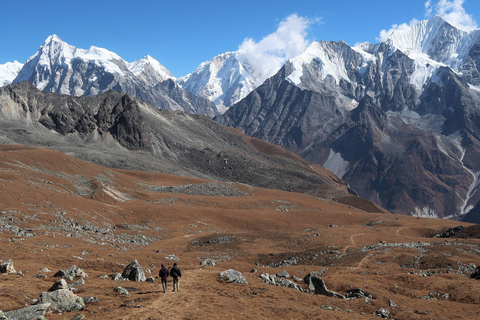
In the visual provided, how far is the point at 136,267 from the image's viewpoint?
3108 cm

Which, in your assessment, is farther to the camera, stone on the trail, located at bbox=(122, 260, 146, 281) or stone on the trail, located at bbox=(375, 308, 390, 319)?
stone on the trail, located at bbox=(122, 260, 146, 281)

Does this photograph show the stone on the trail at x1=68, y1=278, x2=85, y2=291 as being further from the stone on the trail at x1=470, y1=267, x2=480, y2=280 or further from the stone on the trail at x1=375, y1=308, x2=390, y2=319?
the stone on the trail at x1=470, y1=267, x2=480, y2=280

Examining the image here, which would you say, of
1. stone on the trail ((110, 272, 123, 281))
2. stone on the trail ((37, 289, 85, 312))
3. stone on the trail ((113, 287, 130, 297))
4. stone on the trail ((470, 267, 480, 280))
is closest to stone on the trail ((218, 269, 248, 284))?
stone on the trail ((110, 272, 123, 281))

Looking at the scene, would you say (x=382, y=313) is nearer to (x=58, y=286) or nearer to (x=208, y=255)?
(x=58, y=286)

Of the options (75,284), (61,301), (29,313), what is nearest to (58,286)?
(75,284)

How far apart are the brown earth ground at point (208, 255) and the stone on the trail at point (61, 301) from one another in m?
0.54

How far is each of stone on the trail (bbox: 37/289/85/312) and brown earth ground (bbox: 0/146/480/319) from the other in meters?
0.54

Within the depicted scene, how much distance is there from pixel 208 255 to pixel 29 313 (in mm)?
37337

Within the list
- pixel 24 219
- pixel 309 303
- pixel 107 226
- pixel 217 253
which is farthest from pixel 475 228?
pixel 24 219

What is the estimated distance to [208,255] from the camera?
5681cm

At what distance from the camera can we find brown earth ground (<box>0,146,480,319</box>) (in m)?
25.4

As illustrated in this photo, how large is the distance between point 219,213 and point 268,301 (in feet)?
259

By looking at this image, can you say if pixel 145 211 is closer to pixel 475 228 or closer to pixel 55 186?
pixel 55 186

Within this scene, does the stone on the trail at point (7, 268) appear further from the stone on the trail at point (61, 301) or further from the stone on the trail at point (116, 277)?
the stone on the trail at point (61, 301)
